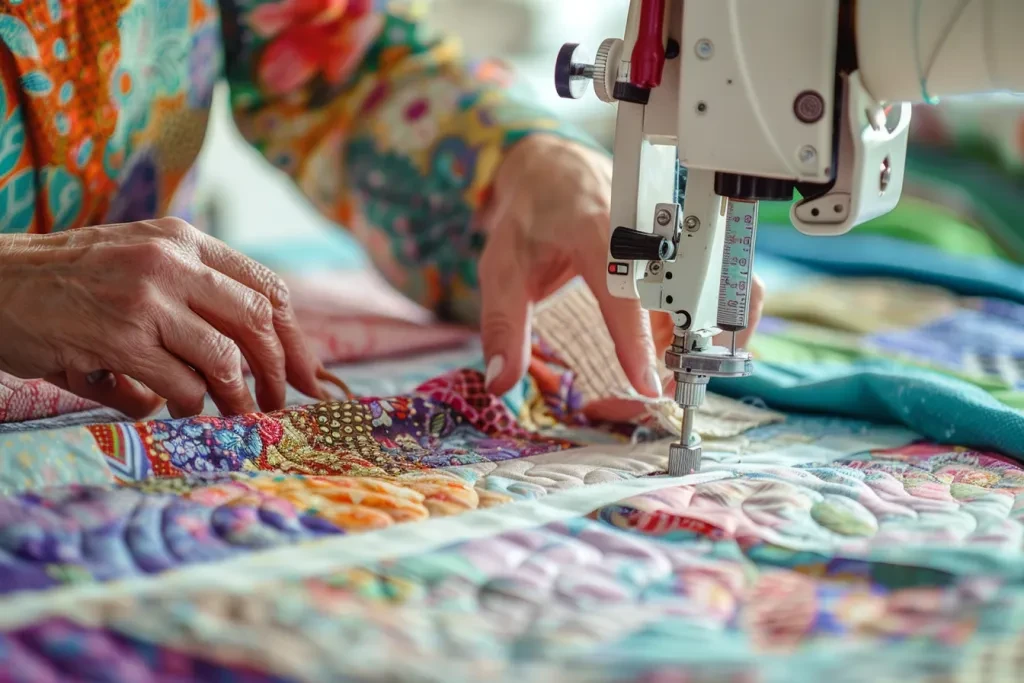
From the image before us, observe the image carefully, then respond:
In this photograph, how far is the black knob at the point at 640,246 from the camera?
2.73 feet

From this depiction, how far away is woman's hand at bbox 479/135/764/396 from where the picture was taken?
3.19ft

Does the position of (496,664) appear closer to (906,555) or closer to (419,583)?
(419,583)

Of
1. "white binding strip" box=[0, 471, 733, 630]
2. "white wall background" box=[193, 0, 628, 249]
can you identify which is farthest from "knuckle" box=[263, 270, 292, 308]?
"white wall background" box=[193, 0, 628, 249]

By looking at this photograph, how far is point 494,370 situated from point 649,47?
1.13 ft

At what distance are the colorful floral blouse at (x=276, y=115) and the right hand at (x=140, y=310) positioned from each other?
0.84 ft

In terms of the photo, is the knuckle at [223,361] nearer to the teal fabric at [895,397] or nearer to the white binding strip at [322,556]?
the white binding strip at [322,556]

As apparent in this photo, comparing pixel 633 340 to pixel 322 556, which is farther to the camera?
pixel 633 340

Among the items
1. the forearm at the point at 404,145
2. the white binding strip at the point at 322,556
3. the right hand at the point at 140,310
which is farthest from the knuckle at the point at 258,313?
the forearm at the point at 404,145

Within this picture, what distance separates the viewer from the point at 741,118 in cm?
75

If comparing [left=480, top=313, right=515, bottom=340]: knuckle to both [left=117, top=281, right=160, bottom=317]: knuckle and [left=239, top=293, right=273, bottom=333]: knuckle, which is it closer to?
[left=239, top=293, right=273, bottom=333]: knuckle

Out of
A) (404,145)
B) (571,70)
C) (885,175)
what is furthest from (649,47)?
(404,145)

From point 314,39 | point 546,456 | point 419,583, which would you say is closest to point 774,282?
point 314,39

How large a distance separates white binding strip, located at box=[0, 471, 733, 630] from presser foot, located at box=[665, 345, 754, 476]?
1.7 inches

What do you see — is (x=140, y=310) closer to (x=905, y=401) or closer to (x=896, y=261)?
(x=905, y=401)
